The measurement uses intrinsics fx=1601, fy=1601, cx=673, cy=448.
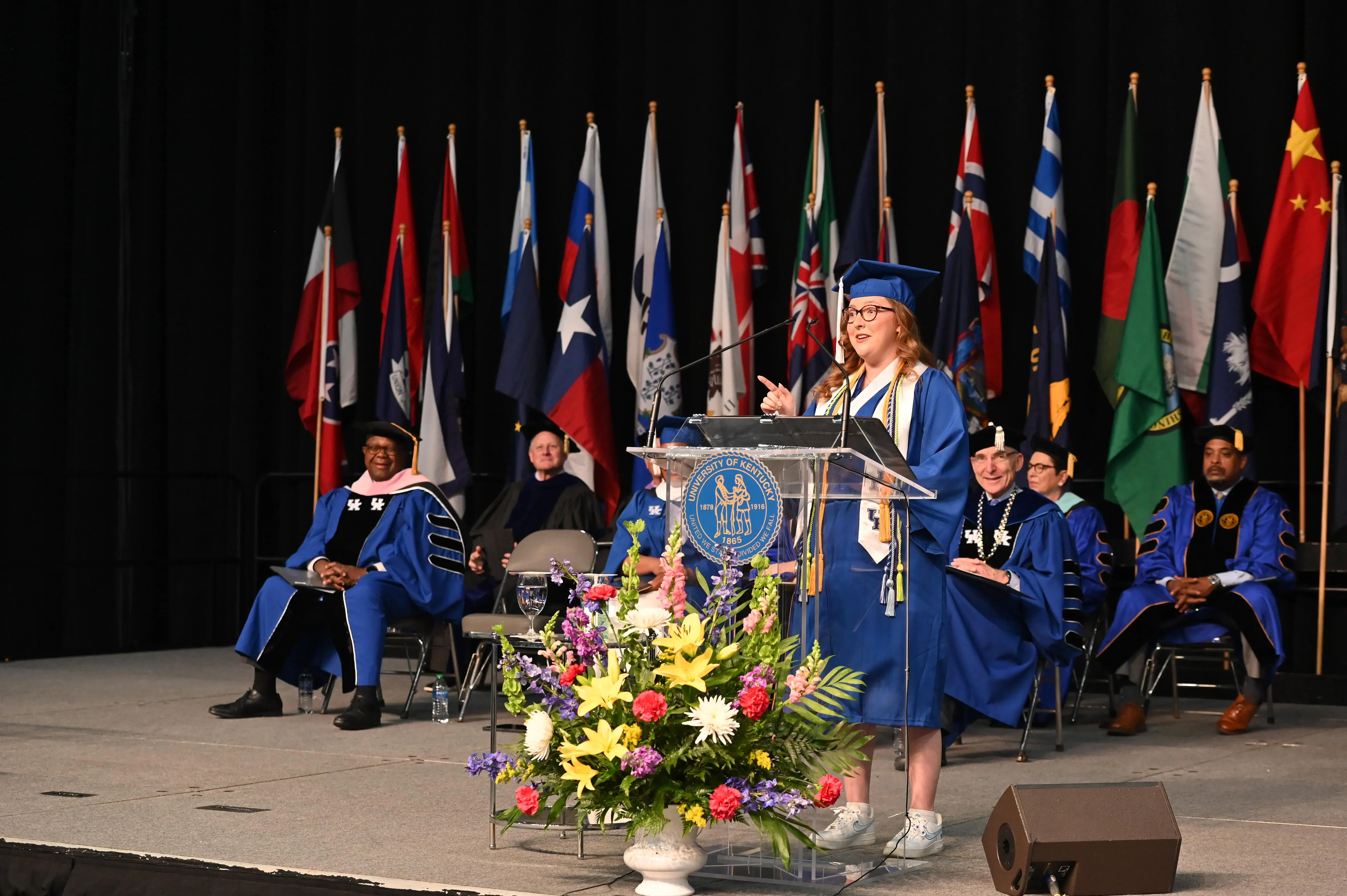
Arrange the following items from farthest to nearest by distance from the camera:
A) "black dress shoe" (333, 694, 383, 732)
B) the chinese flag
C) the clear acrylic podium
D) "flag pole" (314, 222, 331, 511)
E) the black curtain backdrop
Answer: "flag pole" (314, 222, 331, 511), the black curtain backdrop, the chinese flag, "black dress shoe" (333, 694, 383, 732), the clear acrylic podium

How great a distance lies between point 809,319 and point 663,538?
8.55 feet

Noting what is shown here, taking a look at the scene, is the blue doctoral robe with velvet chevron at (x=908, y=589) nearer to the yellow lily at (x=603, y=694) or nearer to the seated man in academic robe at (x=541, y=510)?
the yellow lily at (x=603, y=694)

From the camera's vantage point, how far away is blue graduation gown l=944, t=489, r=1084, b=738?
5508mm

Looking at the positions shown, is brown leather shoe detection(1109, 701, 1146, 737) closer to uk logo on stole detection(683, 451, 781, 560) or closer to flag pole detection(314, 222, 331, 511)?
uk logo on stole detection(683, 451, 781, 560)

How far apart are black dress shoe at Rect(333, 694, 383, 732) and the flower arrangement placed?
2955mm

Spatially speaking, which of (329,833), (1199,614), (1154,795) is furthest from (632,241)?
(1154,795)

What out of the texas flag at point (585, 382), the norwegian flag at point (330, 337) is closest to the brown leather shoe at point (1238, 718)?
the texas flag at point (585, 382)

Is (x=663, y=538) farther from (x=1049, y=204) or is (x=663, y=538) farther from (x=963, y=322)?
(x=1049, y=204)

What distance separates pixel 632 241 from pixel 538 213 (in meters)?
0.61

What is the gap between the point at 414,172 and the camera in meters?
9.99

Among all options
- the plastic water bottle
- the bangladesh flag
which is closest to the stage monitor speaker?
the plastic water bottle

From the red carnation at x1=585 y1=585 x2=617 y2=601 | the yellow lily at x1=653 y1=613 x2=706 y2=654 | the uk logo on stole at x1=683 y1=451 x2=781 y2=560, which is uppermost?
the uk logo on stole at x1=683 y1=451 x2=781 y2=560

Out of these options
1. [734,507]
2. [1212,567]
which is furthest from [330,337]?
[734,507]

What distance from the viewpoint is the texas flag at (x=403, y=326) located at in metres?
9.30
